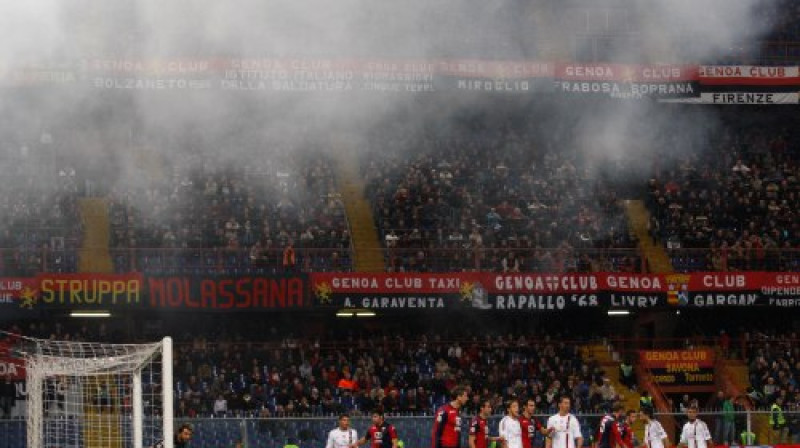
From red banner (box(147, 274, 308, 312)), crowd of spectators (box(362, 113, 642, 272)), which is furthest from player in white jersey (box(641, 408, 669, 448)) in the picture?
red banner (box(147, 274, 308, 312))

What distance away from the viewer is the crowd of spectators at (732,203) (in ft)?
103

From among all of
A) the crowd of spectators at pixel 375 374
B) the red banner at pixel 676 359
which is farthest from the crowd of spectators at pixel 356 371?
the red banner at pixel 676 359

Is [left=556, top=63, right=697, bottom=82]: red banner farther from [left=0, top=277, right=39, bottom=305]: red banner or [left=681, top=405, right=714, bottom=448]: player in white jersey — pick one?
[left=681, top=405, right=714, bottom=448]: player in white jersey

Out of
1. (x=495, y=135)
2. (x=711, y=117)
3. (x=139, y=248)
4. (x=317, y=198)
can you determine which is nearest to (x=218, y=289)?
(x=139, y=248)

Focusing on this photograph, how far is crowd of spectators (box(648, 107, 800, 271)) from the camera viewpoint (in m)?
31.4

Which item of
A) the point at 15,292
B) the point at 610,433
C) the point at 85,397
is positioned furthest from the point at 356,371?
the point at 85,397

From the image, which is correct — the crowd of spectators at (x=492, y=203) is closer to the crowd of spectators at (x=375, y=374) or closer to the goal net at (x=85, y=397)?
the crowd of spectators at (x=375, y=374)

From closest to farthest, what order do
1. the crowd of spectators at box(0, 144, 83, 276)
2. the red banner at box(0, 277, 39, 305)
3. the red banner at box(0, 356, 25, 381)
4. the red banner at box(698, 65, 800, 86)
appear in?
the red banner at box(0, 356, 25, 381) → the red banner at box(0, 277, 39, 305) → the crowd of spectators at box(0, 144, 83, 276) → the red banner at box(698, 65, 800, 86)

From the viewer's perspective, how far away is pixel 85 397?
61.1ft

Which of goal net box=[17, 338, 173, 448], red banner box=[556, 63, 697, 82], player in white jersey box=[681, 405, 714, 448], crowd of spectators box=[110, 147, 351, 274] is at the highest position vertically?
red banner box=[556, 63, 697, 82]

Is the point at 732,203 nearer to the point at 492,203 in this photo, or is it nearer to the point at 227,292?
the point at 492,203

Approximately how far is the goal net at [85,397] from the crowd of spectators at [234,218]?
30.3 ft

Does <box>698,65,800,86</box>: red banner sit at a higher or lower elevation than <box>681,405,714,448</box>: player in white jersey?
higher

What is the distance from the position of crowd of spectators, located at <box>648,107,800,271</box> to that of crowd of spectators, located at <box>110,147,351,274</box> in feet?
25.6
